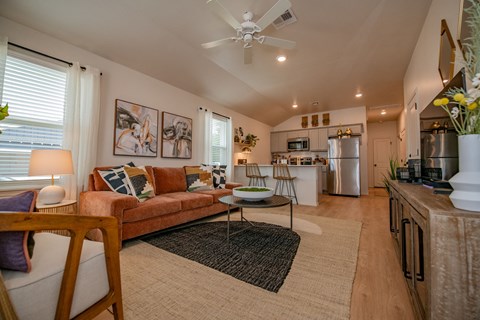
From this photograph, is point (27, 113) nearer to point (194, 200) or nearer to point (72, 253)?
point (194, 200)

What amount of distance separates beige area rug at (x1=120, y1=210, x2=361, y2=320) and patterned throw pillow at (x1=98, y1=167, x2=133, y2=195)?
0.73 meters

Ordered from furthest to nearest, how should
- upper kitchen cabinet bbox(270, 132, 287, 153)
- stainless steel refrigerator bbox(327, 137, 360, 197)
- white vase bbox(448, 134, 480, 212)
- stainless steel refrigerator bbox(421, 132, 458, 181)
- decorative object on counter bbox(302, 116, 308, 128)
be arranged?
upper kitchen cabinet bbox(270, 132, 287, 153), decorative object on counter bbox(302, 116, 308, 128), stainless steel refrigerator bbox(327, 137, 360, 197), stainless steel refrigerator bbox(421, 132, 458, 181), white vase bbox(448, 134, 480, 212)

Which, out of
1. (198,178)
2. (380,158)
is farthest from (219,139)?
(380,158)

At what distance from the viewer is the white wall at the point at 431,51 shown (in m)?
1.77

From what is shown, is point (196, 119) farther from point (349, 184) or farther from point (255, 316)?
point (349, 184)

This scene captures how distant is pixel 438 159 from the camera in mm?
1600

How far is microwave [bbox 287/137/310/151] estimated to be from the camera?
259 inches

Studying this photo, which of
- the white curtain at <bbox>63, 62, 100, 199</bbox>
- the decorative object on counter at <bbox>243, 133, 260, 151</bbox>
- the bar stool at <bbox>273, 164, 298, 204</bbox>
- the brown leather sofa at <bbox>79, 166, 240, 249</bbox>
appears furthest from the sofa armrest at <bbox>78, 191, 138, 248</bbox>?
the decorative object on counter at <bbox>243, 133, 260, 151</bbox>

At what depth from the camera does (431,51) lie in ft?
7.79

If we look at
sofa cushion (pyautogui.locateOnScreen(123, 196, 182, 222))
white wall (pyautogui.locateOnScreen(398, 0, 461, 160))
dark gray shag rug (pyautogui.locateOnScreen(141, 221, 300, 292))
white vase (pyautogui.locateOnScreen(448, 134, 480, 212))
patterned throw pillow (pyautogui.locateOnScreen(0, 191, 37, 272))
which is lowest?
dark gray shag rug (pyautogui.locateOnScreen(141, 221, 300, 292))

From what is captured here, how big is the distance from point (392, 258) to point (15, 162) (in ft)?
13.5

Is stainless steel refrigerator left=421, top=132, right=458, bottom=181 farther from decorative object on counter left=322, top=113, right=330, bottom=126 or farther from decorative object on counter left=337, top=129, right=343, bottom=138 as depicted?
decorative object on counter left=322, top=113, right=330, bottom=126

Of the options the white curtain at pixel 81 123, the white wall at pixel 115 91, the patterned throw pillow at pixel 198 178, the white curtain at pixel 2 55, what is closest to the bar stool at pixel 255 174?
the white wall at pixel 115 91

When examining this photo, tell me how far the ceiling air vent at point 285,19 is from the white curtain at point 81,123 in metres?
2.57
